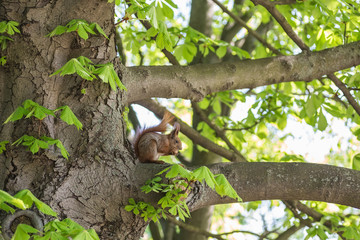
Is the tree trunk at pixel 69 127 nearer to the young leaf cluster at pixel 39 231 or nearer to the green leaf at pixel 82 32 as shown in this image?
the green leaf at pixel 82 32

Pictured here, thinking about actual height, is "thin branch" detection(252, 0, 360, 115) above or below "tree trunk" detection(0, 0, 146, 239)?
above

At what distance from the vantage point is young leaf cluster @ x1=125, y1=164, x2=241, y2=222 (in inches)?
70.1

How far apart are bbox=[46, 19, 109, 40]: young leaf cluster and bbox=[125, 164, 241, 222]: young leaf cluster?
622mm

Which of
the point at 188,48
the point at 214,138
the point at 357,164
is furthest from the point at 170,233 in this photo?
the point at 357,164

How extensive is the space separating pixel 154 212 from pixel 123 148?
1.05 ft

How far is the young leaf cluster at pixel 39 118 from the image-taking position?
1.79 m

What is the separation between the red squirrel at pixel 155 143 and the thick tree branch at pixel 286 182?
51 cm

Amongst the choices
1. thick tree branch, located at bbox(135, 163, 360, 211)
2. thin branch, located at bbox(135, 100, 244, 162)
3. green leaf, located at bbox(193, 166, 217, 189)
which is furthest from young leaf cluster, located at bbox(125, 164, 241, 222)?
thin branch, located at bbox(135, 100, 244, 162)

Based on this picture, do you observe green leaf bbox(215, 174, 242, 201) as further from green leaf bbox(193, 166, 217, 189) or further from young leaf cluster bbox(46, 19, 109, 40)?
young leaf cluster bbox(46, 19, 109, 40)

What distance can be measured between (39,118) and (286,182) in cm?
105

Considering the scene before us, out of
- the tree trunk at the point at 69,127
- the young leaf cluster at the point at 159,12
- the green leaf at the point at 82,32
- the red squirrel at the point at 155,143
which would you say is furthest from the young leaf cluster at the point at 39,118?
the red squirrel at the point at 155,143

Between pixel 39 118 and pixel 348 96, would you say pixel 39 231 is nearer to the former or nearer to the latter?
pixel 39 118

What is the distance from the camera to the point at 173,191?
6.38ft

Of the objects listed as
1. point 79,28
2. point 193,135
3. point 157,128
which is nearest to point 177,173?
point 79,28
